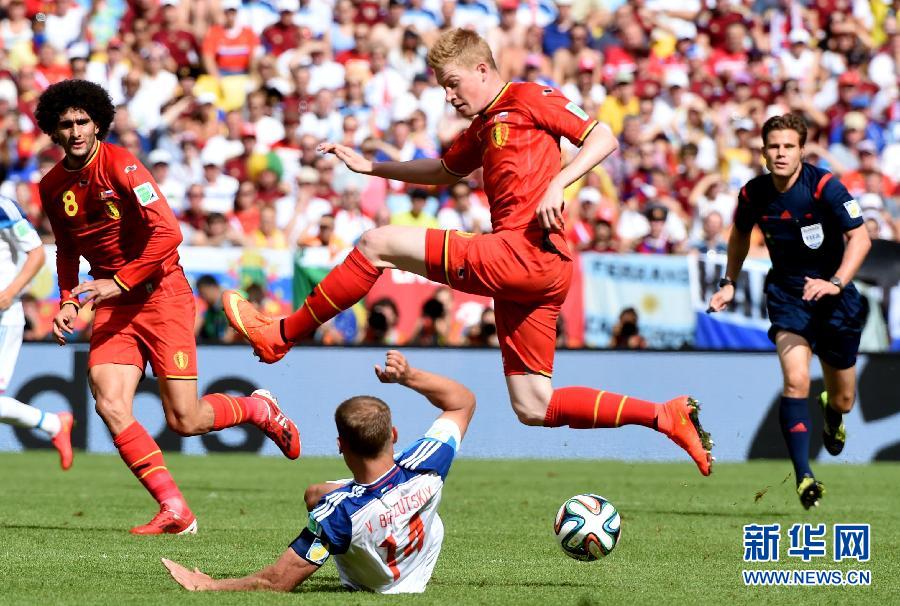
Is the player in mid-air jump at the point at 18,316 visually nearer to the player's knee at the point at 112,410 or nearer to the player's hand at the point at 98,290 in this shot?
the player's knee at the point at 112,410

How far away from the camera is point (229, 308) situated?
810 cm

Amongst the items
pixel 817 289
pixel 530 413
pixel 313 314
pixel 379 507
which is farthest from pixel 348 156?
pixel 817 289

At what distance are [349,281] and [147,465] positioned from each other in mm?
2265

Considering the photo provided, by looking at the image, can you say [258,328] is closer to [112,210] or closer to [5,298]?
[112,210]

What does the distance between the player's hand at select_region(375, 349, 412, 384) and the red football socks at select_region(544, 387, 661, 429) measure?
88.1 inches

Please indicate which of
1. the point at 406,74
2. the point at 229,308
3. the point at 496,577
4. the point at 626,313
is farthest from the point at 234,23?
the point at 496,577

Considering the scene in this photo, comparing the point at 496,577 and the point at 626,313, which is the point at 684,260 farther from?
the point at 496,577

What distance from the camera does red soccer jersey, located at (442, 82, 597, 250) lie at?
311 inches

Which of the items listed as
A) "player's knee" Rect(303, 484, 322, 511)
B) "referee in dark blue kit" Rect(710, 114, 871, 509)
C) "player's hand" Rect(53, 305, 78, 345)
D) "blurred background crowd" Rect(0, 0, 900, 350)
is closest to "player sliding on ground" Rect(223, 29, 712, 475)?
"player's hand" Rect(53, 305, 78, 345)

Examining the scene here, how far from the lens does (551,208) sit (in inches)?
287

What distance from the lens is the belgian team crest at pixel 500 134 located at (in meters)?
7.95

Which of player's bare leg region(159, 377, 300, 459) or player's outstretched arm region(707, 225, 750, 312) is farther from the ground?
player's outstretched arm region(707, 225, 750, 312)

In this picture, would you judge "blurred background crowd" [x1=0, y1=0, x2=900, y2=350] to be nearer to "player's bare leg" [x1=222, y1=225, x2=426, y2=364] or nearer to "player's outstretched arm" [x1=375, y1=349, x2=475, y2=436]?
"player's bare leg" [x1=222, y1=225, x2=426, y2=364]

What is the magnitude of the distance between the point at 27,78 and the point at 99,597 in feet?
45.8
